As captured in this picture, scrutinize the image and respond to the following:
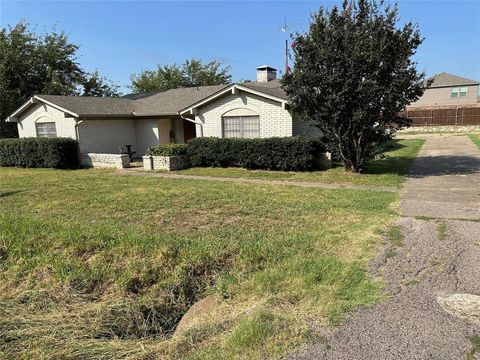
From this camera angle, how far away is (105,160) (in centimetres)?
1708

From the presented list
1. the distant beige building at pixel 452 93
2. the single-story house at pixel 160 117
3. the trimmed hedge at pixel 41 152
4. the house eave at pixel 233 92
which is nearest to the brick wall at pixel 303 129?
the single-story house at pixel 160 117

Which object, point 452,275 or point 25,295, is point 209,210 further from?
point 452,275

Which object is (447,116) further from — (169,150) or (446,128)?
(169,150)

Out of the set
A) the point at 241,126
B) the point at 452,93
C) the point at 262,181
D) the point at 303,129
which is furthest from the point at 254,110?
the point at 452,93

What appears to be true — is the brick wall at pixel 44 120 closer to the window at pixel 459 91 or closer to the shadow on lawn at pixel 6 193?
the shadow on lawn at pixel 6 193

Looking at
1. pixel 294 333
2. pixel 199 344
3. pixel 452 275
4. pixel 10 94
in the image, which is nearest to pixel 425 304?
pixel 452 275

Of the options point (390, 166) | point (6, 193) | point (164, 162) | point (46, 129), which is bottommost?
point (6, 193)

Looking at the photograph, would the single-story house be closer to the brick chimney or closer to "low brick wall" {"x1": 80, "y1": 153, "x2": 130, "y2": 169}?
"low brick wall" {"x1": 80, "y1": 153, "x2": 130, "y2": 169}

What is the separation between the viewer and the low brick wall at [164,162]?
50.0 ft

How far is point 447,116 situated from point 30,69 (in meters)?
36.8

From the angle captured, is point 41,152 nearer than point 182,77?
Yes

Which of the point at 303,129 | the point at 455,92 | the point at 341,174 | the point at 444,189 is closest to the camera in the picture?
the point at 444,189

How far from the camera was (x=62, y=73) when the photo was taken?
93.5 ft

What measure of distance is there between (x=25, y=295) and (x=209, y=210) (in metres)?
4.02
